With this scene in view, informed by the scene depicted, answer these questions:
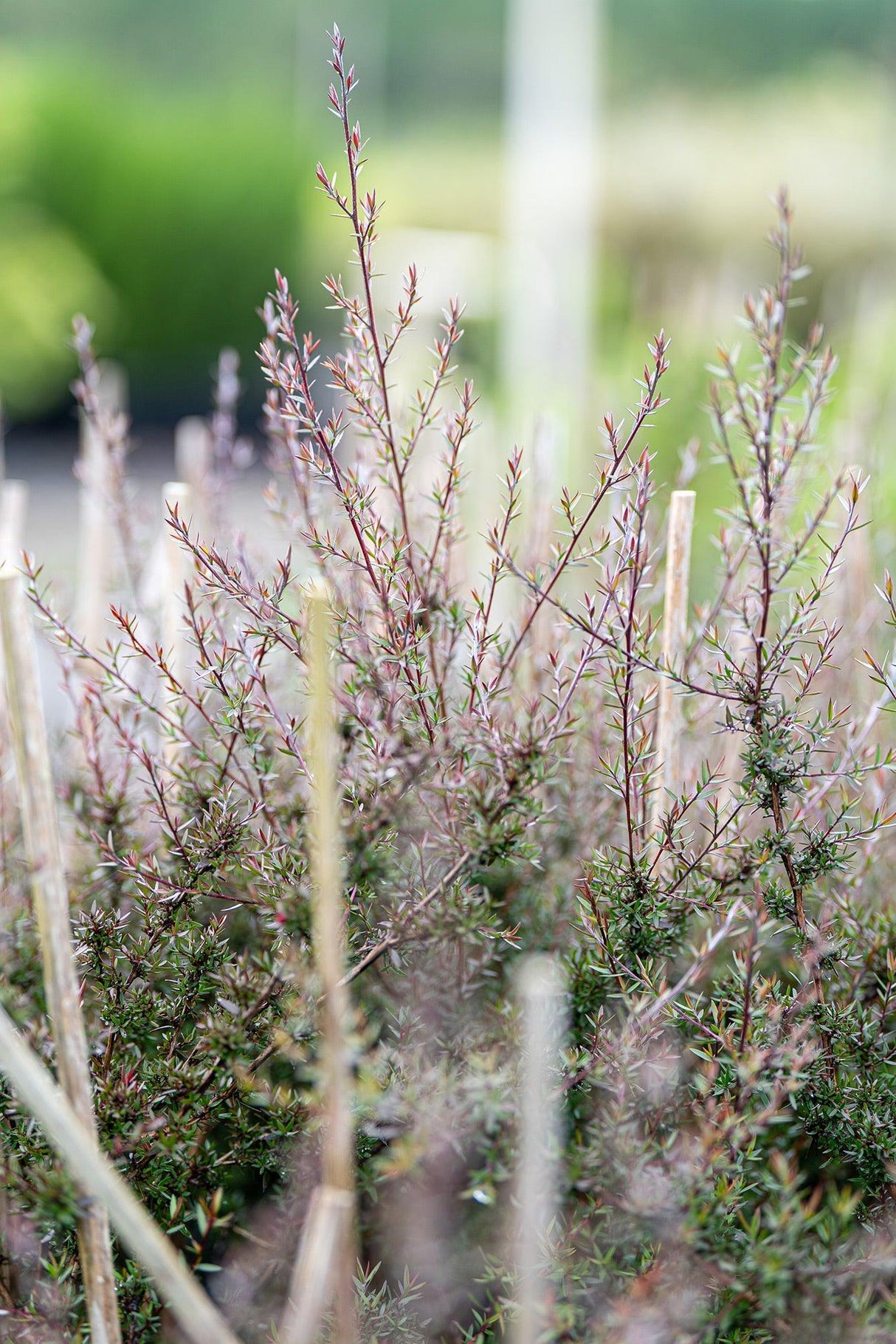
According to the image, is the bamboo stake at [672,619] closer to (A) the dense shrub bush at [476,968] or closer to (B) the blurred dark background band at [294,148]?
(A) the dense shrub bush at [476,968]

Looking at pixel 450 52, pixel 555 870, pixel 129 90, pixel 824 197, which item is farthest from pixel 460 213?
pixel 555 870

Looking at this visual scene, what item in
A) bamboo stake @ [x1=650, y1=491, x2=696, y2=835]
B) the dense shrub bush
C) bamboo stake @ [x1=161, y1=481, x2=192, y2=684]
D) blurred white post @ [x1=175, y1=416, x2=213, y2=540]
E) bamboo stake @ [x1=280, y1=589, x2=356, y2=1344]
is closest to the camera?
bamboo stake @ [x1=280, y1=589, x2=356, y2=1344]

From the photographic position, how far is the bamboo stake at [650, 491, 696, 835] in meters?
0.95

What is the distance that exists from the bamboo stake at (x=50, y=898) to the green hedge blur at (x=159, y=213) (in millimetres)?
9511

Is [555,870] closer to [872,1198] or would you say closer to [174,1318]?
[872,1198]

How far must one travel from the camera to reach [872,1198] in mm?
959

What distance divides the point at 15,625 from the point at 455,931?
39 centimetres

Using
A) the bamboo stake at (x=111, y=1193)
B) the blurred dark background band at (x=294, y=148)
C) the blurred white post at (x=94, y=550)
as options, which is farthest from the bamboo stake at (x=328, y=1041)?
the blurred dark background band at (x=294, y=148)

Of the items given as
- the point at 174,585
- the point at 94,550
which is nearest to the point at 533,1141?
the point at 174,585

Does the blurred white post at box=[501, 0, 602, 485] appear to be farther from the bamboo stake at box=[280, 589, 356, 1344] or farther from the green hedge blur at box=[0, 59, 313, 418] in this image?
the bamboo stake at box=[280, 589, 356, 1344]

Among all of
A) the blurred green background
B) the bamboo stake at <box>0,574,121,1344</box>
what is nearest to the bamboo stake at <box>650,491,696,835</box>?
the bamboo stake at <box>0,574,121,1344</box>

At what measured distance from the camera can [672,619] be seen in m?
0.96

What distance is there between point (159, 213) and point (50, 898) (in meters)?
11.2

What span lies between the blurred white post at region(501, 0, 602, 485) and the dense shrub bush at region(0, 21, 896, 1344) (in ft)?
16.7
